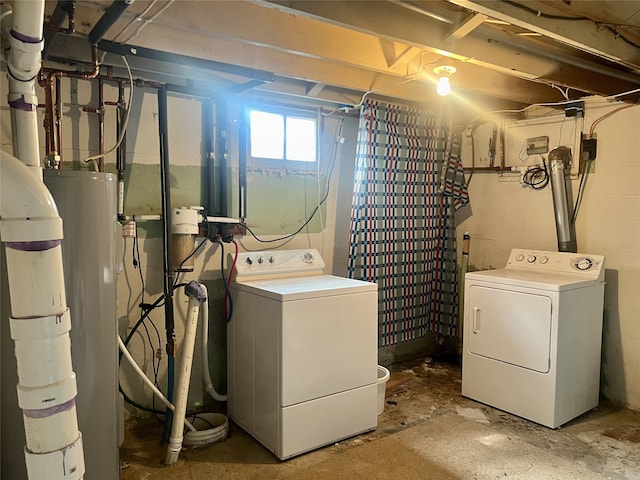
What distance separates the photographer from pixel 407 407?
Answer: 320cm

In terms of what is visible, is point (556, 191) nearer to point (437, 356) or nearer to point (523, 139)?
point (523, 139)

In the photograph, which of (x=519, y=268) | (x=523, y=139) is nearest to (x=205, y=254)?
(x=519, y=268)

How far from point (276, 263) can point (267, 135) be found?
0.90 m

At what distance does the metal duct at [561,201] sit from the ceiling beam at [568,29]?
85 cm

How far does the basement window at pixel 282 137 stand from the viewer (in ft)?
10.6

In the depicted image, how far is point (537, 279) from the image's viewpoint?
3.05 metres

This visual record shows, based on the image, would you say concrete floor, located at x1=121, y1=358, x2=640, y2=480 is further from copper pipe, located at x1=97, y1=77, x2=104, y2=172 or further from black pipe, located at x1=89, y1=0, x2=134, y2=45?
black pipe, located at x1=89, y1=0, x2=134, y2=45

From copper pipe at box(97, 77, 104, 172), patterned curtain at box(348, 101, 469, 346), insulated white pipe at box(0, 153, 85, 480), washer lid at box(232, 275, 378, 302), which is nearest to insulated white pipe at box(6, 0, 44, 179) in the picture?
insulated white pipe at box(0, 153, 85, 480)

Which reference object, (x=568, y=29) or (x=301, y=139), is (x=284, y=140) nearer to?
(x=301, y=139)

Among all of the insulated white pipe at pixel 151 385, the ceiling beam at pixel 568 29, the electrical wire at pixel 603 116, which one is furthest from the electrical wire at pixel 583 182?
the insulated white pipe at pixel 151 385

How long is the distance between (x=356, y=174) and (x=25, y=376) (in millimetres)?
2563

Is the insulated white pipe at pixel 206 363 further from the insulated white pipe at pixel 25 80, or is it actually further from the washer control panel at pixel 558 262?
the washer control panel at pixel 558 262

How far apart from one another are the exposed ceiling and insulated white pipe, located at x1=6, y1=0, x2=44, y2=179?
55 cm

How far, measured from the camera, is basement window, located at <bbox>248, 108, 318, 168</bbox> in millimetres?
3234
